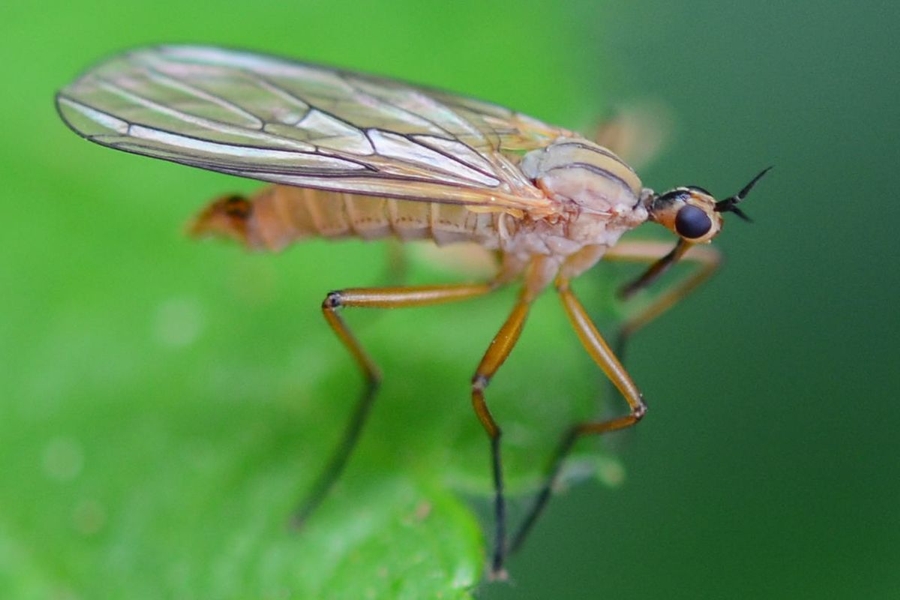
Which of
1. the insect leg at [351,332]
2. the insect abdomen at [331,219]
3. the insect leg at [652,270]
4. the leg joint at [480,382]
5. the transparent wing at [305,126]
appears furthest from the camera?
the insect leg at [652,270]

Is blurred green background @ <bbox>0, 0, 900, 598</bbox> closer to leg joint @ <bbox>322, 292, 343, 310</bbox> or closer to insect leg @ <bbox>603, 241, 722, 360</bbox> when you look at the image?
insect leg @ <bbox>603, 241, 722, 360</bbox>

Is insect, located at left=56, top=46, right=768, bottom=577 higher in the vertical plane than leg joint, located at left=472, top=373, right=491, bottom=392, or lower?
A: higher

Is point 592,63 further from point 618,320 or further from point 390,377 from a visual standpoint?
point 390,377

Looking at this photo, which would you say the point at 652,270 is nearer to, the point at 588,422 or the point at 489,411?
the point at 588,422

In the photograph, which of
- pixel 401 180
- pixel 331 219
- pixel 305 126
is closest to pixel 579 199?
pixel 401 180

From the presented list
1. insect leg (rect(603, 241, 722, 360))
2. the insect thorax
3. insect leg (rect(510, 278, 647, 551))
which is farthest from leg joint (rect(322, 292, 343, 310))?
insect leg (rect(603, 241, 722, 360))

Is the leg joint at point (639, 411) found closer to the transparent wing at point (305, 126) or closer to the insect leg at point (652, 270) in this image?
the insect leg at point (652, 270)

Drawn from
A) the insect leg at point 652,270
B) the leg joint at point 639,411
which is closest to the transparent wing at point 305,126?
the insect leg at point 652,270
